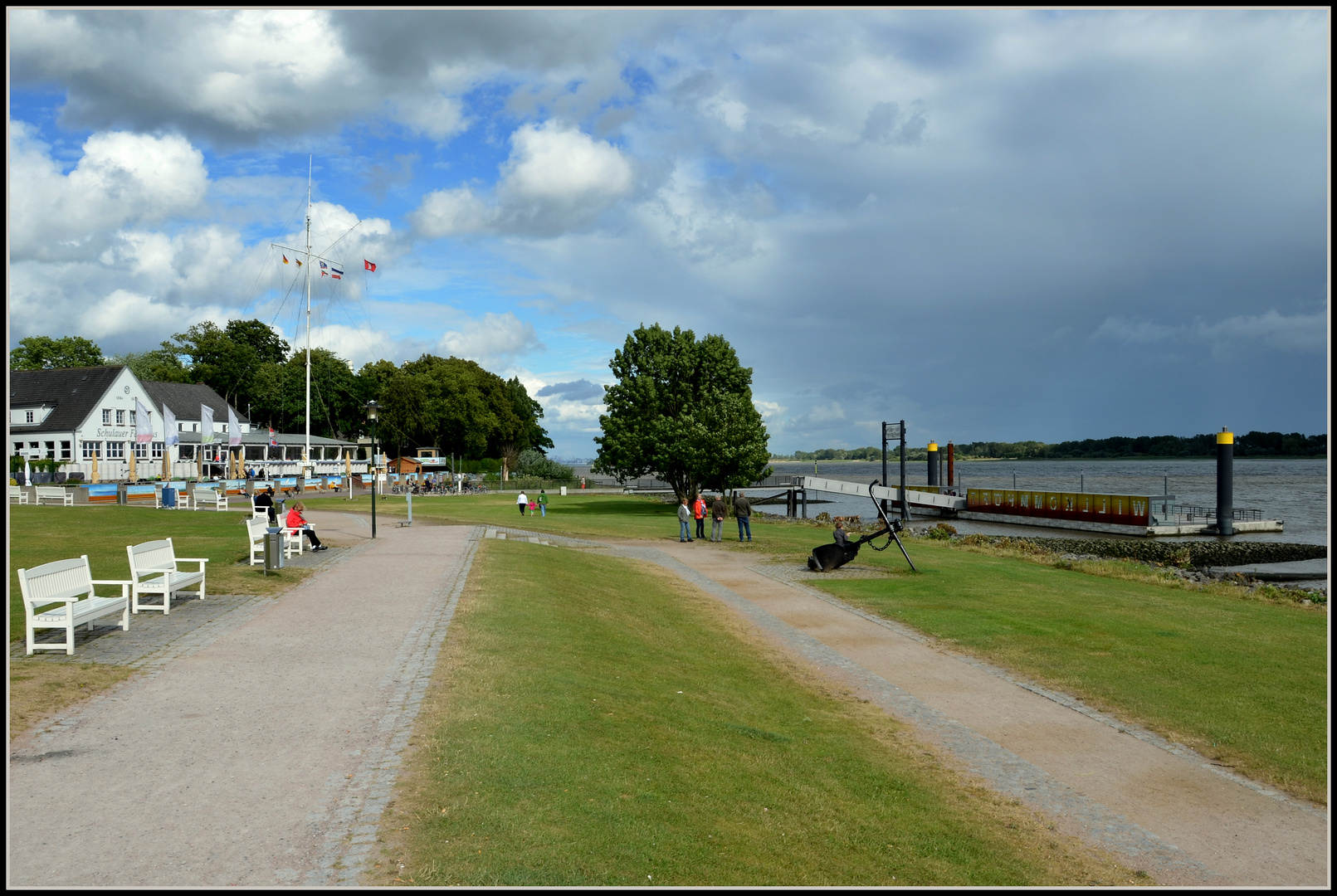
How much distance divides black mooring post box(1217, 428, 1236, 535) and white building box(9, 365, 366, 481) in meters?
58.1

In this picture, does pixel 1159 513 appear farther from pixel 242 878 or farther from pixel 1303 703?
pixel 242 878

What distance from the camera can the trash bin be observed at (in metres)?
16.8

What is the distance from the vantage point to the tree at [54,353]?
8075cm

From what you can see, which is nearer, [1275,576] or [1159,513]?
[1275,576]

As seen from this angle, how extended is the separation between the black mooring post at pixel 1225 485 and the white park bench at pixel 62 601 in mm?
53037

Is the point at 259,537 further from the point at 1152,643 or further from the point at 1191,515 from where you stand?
the point at 1191,515

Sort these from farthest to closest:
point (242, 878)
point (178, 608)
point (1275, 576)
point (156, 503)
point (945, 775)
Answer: point (156, 503) < point (1275, 576) < point (178, 608) < point (945, 775) < point (242, 878)

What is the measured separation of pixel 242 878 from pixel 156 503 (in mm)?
42846

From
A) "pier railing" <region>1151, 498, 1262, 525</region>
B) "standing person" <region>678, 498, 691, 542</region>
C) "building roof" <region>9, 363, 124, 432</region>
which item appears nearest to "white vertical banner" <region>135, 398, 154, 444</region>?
"building roof" <region>9, 363, 124, 432</region>

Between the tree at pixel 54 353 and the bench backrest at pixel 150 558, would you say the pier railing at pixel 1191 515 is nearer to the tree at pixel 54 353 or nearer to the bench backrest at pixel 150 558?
the bench backrest at pixel 150 558

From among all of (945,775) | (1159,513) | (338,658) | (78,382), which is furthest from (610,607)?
(78,382)

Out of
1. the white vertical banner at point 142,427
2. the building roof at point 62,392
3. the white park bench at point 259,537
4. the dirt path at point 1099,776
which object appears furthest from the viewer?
the building roof at point 62,392

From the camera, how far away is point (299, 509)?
2120cm

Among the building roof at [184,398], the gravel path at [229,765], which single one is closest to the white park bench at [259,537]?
the gravel path at [229,765]
